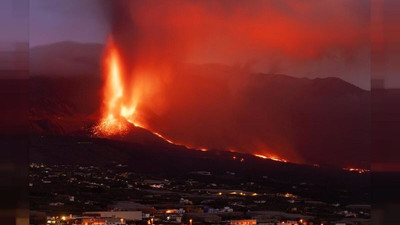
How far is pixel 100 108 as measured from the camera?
235 cm

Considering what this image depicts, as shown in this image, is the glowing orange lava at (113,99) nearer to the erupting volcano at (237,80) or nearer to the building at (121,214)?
the erupting volcano at (237,80)

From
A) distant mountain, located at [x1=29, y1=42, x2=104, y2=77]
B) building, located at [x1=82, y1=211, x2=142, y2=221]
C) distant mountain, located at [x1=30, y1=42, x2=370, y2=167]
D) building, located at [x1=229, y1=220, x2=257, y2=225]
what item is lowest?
building, located at [x1=229, y1=220, x2=257, y2=225]

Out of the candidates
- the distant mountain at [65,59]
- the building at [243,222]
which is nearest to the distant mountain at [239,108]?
the distant mountain at [65,59]

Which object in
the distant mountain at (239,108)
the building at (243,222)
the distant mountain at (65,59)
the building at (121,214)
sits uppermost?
the distant mountain at (65,59)

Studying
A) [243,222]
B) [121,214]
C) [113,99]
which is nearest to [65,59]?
[113,99]

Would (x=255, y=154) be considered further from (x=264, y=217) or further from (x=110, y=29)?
(x=110, y=29)

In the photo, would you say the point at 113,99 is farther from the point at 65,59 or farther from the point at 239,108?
the point at 239,108

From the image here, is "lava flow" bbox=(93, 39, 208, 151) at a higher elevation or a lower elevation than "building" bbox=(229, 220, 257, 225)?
higher

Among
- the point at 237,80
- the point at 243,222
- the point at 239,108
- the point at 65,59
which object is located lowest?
the point at 243,222

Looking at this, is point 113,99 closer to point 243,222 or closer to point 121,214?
point 121,214

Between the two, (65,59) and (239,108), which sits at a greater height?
(65,59)

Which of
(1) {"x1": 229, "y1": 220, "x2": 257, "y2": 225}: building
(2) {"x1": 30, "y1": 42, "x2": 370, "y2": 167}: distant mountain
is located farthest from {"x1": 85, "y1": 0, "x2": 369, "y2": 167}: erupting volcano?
(1) {"x1": 229, "y1": 220, "x2": 257, "y2": 225}: building

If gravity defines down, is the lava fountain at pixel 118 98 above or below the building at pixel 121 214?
above

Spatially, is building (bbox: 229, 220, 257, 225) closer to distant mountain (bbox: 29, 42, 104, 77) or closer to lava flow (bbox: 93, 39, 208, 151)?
lava flow (bbox: 93, 39, 208, 151)
